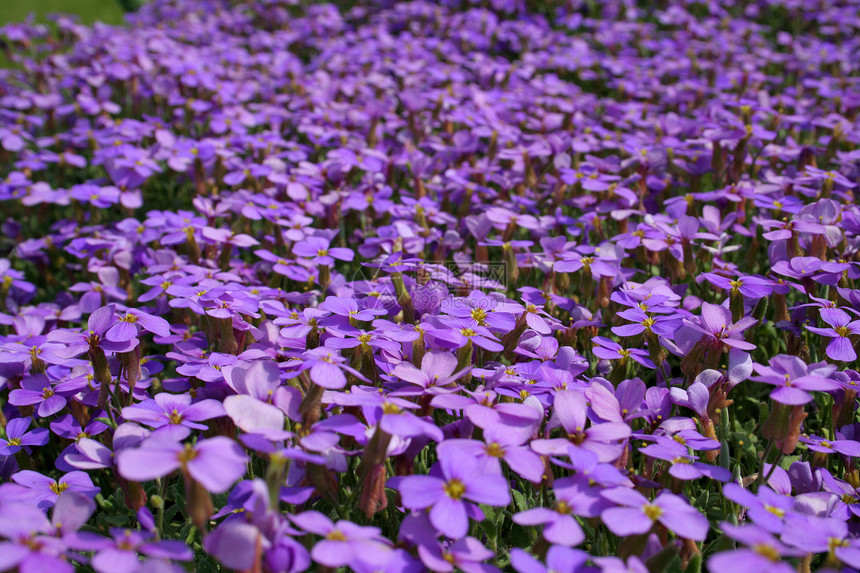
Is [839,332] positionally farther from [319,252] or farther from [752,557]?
[319,252]

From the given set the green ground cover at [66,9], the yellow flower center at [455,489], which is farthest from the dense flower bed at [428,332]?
the green ground cover at [66,9]

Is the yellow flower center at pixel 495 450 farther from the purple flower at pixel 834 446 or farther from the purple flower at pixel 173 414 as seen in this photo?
the purple flower at pixel 834 446

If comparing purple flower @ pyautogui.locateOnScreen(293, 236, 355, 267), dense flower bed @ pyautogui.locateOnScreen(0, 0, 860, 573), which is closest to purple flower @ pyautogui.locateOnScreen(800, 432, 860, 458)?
dense flower bed @ pyautogui.locateOnScreen(0, 0, 860, 573)

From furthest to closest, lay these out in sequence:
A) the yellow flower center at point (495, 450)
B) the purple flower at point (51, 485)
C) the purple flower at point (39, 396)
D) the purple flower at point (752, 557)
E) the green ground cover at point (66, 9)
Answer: the green ground cover at point (66, 9), the purple flower at point (39, 396), the purple flower at point (51, 485), the yellow flower center at point (495, 450), the purple flower at point (752, 557)

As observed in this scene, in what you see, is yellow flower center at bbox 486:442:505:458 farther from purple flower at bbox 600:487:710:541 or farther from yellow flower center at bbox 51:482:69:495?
yellow flower center at bbox 51:482:69:495

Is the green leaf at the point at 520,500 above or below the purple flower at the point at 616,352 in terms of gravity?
below

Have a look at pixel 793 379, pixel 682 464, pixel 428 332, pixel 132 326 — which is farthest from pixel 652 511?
pixel 132 326

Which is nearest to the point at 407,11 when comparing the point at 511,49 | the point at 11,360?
the point at 511,49
